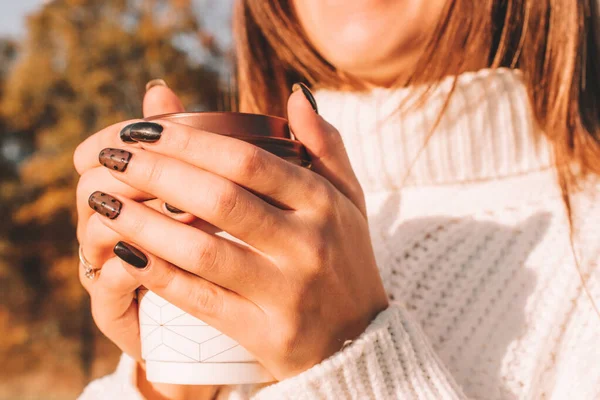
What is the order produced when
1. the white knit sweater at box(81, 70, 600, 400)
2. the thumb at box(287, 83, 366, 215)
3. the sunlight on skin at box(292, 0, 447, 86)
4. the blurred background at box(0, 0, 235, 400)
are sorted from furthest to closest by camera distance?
the blurred background at box(0, 0, 235, 400), the sunlight on skin at box(292, 0, 447, 86), the white knit sweater at box(81, 70, 600, 400), the thumb at box(287, 83, 366, 215)

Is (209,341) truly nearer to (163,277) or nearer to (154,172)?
(163,277)

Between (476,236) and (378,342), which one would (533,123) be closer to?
(476,236)

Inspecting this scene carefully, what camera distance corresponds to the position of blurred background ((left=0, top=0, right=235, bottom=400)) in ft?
34.4

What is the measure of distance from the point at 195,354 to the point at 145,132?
0.95 ft

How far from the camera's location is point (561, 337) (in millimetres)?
1062

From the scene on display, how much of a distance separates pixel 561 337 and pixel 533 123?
52 cm

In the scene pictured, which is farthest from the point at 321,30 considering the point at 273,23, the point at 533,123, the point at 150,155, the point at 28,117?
the point at 28,117

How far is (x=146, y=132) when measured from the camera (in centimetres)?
67

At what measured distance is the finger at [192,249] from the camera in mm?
665

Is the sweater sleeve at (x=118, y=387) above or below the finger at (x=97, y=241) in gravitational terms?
below

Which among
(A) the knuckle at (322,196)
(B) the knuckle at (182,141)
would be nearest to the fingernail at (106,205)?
(B) the knuckle at (182,141)

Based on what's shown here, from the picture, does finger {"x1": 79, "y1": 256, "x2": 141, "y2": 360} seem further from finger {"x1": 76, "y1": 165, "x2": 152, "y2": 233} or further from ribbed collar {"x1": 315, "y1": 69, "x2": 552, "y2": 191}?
ribbed collar {"x1": 315, "y1": 69, "x2": 552, "y2": 191}

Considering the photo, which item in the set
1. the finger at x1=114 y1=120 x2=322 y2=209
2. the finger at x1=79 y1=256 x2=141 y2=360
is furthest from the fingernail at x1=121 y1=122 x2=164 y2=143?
the finger at x1=79 y1=256 x2=141 y2=360

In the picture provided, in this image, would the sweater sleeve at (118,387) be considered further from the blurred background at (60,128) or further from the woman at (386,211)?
the blurred background at (60,128)
